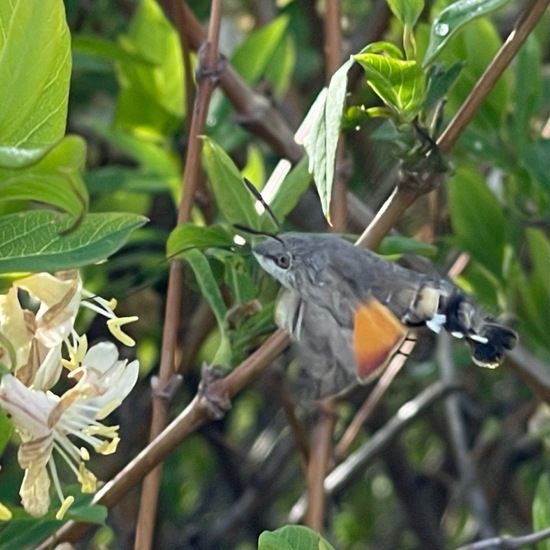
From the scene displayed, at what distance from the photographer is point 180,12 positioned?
1233 mm

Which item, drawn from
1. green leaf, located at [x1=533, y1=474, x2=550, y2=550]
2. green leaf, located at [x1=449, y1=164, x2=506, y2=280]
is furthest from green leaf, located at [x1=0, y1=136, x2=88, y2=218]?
green leaf, located at [x1=449, y1=164, x2=506, y2=280]

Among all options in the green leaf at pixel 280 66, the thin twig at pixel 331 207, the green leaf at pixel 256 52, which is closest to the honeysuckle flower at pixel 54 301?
the thin twig at pixel 331 207

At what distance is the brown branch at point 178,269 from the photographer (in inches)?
39.6

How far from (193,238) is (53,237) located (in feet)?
0.69

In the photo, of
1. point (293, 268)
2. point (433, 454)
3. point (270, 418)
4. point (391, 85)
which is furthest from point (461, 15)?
point (433, 454)

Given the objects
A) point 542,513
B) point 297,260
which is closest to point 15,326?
point 297,260

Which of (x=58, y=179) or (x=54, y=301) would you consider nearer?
(x=58, y=179)

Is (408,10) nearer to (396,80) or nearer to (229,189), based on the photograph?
(396,80)

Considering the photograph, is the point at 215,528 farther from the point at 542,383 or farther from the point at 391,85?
the point at 391,85

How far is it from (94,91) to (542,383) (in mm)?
827

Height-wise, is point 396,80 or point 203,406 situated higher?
point 396,80

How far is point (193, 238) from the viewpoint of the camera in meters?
0.97

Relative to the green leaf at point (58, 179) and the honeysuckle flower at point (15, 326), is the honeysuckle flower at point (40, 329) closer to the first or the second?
the honeysuckle flower at point (15, 326)

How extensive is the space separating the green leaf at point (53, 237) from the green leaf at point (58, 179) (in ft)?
0.16
